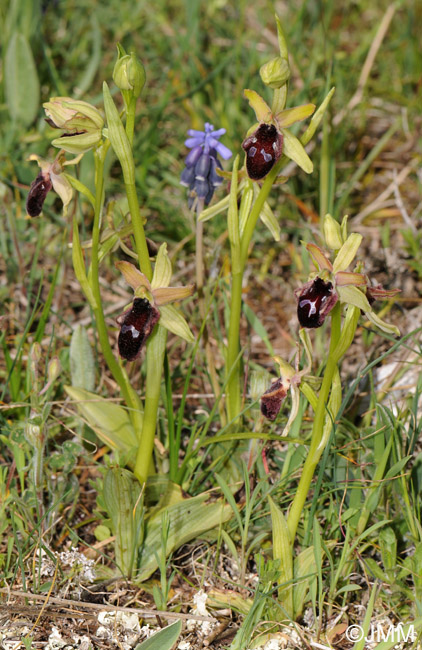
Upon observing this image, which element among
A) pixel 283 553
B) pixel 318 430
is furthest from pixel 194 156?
pixel 283 553

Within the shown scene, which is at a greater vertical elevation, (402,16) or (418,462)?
(402,16)

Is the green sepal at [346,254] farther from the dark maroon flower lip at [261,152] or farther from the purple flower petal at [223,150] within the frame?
the purple flower petal at [223,150]

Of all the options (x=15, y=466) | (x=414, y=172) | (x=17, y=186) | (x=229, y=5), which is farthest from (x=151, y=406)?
(x=229, y=5)

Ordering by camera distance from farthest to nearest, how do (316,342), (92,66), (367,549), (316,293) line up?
(92,66), (316,342), (367,549), (316,293)

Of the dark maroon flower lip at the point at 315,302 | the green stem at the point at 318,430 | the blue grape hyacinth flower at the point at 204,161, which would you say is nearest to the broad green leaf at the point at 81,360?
Answer: the blue grape hyacinth flower at the point at 204,161

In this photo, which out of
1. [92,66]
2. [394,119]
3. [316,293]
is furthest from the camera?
[394,119]

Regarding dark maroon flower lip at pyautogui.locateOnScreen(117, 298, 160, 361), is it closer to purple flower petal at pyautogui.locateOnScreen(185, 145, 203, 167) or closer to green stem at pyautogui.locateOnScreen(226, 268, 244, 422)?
green stem at pyautogui.locateOnScreen(226, 268, 244, 422)

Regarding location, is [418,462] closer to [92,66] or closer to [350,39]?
[92,66]
